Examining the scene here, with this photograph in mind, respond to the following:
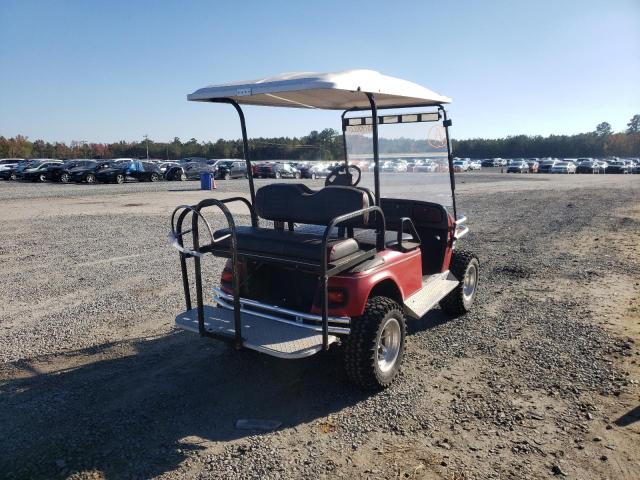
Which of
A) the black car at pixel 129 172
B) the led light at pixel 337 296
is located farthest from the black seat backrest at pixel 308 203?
the black car at pixel 129 172

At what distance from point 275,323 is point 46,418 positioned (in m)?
1.69

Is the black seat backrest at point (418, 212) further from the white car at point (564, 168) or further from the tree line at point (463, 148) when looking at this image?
the white car at point (564, 168)

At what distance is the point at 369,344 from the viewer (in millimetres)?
3529

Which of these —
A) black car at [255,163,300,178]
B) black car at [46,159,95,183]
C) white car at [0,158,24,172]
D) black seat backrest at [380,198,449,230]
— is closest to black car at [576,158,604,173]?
black car at [255,163,300,178]

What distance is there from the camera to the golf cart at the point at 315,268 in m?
3.39

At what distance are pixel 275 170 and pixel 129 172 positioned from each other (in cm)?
980

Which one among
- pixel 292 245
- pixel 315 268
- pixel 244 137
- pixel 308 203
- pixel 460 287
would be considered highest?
pixel 244 137

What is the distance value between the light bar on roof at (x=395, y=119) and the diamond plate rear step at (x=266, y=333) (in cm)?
Answer: 267

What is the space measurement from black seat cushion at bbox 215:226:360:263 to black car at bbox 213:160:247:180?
30.6 m

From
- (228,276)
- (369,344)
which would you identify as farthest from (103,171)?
(369,344)

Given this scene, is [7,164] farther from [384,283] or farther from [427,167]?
[384,283]

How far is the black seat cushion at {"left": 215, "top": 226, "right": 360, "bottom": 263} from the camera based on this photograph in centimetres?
341

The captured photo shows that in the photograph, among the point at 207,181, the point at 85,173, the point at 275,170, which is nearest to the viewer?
the point at 207,181

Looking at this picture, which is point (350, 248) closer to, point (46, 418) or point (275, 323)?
point (275, 323)
